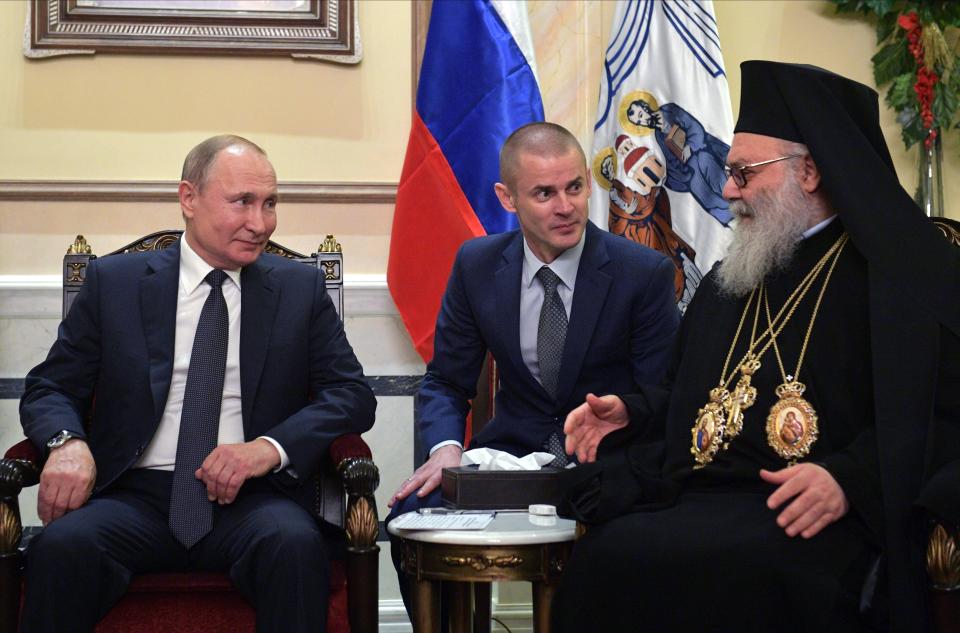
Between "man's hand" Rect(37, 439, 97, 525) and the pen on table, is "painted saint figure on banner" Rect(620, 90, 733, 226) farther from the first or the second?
"man's hand" Rect(37, 439, 97, 525)

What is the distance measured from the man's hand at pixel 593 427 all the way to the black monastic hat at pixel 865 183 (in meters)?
0.74

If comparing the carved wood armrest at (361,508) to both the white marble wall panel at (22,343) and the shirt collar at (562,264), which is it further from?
the white marble wall panel at (22,343)

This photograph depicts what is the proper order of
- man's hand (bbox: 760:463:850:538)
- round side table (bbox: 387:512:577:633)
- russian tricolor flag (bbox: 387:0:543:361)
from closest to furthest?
1. man's hand (bbox: 760:463:850:538)
2. round side table (bbox: 387:512:577:633)
3. russian tricolor flag (bbox: 387:0:543:361)

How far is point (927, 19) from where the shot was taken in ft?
14.4

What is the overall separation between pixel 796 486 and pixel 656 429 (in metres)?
0.58

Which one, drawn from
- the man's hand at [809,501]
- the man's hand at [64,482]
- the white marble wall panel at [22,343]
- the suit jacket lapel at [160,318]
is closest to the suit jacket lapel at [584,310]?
the man's hand at [809,501]

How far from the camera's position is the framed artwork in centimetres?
430

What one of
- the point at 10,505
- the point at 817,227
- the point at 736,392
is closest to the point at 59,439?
the point at 10,505

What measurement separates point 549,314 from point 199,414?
1084 millimetres

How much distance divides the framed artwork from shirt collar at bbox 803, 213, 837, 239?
2.08 metres

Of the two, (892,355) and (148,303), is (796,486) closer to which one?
(892,355)

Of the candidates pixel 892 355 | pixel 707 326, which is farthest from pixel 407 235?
pixel 892 355

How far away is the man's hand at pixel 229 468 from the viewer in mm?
3045

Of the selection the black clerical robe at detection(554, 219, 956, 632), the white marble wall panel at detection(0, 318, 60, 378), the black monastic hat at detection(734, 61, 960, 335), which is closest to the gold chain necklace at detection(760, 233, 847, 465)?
the black clerical robe at detection(554, 219, 956, 632)
